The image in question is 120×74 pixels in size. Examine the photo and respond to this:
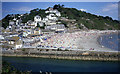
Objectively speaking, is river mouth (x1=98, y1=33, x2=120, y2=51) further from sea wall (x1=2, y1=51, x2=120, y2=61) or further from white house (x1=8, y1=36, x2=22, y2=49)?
white house (x1=8, y1=36, x2=22, y2=49)

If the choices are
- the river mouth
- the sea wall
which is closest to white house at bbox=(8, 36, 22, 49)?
the sea wall

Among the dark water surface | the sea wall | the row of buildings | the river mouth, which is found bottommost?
the dark water surface

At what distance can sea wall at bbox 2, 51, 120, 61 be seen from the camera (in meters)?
19.5

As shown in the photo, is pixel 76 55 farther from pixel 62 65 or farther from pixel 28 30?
pixel 28 30

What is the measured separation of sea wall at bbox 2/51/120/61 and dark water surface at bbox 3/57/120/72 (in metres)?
0.78

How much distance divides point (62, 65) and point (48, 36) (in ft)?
55.9

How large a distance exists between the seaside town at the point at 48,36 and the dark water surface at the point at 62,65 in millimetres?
4021

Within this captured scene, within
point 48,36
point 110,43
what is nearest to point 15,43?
point 48,36

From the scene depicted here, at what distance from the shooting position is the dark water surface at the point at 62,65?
55.2 ft

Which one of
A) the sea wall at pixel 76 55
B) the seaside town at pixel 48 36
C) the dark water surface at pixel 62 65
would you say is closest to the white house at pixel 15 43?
the seaside town at pixel 48 36

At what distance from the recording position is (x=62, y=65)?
18156 millimetres

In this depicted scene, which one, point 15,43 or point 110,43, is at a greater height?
point 15,43

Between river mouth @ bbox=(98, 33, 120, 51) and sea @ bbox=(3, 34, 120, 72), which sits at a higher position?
river mouth @ bbox=(98, 33, 120, 51)

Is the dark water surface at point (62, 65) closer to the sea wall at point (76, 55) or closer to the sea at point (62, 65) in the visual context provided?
the sea at point (62, 65)
